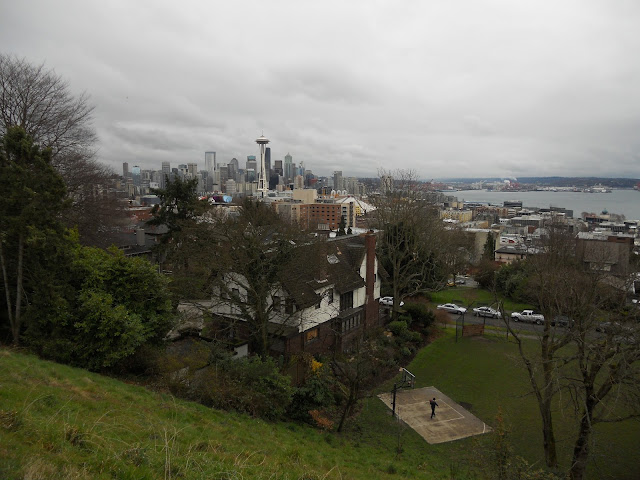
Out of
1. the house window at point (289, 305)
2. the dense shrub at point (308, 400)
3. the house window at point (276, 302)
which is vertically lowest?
the dense shrub at point (308, 400)

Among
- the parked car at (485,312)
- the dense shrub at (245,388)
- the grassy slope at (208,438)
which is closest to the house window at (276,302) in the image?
the dense shrub at (245,388)

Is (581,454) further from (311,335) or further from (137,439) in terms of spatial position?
(311,335)

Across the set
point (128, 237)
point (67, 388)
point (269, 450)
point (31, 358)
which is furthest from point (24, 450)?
point (128, 237)

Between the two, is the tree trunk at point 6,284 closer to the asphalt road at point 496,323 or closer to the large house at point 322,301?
the large house at point 322,301

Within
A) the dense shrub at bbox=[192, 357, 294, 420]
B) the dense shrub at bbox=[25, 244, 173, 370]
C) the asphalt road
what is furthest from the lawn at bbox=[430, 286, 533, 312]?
the dense shrub at bbox=[25, 244, 173, 370]

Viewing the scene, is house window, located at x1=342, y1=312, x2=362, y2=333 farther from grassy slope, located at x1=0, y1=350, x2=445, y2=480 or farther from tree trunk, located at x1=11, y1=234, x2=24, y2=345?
tree trunk, located at x1=11, y1=234, x2=24, y2=345

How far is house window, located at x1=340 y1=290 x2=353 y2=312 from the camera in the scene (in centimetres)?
2569

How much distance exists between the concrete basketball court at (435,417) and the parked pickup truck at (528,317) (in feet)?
55.4

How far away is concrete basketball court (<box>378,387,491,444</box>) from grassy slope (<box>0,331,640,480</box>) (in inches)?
21.1

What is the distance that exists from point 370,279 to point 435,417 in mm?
11200

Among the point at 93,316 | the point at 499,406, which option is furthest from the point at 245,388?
the point at 499,406

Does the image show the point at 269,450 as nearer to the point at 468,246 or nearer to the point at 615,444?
the point at 615,444

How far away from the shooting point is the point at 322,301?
24.0m

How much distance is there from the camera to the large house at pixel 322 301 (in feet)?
66.9
